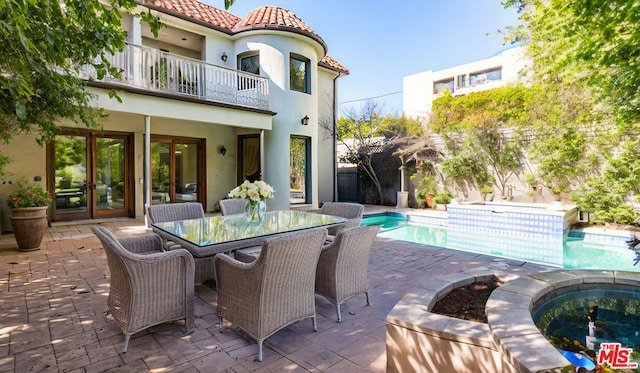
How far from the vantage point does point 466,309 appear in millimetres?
2828

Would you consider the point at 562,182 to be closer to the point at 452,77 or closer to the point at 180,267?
the point at 180,267

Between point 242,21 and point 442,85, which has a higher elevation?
point 442,85

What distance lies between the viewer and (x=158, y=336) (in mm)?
3047

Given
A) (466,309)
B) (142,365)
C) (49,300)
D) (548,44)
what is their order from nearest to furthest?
(142,365)
(466,309)
(49,300)
(548,44)

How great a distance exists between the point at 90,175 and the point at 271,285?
873 cm

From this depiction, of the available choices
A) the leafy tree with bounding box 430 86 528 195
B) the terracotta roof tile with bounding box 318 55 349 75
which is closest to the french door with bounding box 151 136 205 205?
the terracotta roof tile with bounding box 318 55 349 75

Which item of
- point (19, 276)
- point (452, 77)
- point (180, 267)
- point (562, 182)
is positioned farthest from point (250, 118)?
point (452, 77)

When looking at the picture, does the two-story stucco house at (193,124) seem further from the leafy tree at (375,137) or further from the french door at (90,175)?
the leafy tree at (375,137)

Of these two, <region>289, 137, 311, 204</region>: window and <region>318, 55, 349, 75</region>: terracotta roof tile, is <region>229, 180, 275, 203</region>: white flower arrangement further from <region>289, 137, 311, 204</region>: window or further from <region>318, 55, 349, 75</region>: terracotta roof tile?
<region>318, 55, 349, 75</region>: terracotta roof tile

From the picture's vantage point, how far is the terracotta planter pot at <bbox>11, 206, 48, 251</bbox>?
19.7 ft

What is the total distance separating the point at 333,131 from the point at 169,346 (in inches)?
454

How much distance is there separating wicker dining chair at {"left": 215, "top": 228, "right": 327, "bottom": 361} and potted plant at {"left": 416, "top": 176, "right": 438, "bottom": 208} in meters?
10.7

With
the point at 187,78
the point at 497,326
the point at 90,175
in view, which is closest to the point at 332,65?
the point at 187,78

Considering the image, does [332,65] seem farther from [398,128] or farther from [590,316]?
[590,316]
